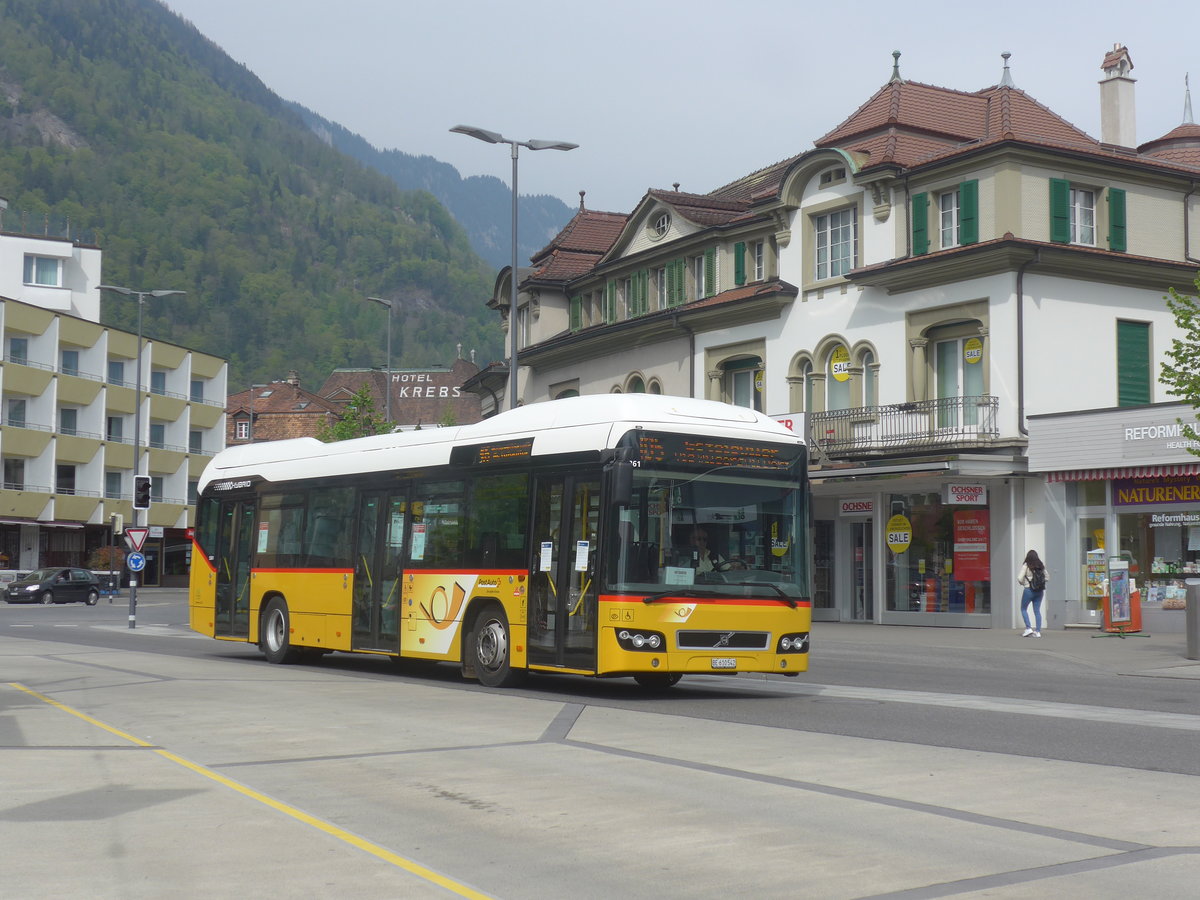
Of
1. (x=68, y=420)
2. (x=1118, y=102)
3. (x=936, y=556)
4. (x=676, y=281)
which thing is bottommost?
(x=936, y=556)

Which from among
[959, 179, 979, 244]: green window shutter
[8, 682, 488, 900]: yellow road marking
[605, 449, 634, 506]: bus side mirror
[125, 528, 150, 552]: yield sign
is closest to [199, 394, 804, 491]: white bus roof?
[605, 449, 634, 506]: bus side mirror

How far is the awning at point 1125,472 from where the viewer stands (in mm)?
28781

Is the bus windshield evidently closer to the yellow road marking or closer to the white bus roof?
the white bus roof

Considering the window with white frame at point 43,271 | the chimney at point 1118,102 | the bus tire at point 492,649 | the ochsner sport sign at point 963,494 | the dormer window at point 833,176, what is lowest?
the bus tire at point 492,649

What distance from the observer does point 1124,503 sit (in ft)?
101

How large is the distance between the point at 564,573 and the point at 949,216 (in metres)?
21.2

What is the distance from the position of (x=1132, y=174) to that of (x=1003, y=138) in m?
4.36

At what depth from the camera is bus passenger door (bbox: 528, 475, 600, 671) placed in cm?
1531

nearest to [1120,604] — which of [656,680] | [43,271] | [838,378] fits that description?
[838,378]

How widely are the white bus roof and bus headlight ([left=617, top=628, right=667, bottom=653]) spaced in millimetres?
1912

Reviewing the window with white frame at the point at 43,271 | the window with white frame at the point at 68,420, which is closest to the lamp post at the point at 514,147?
the window with white frame at the point at 68,420

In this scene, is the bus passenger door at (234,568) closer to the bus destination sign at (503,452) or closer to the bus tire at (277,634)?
the bus tire at (277,634)

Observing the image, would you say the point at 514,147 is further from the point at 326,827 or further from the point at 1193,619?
the point at 326,827

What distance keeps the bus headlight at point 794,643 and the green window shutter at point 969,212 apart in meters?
19.5
